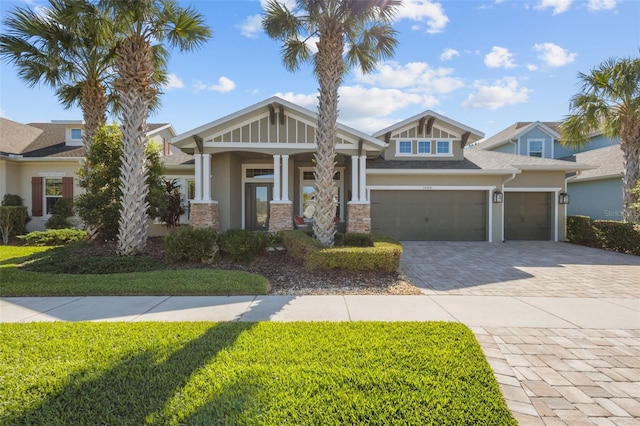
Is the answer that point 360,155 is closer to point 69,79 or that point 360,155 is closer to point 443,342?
point 443,342

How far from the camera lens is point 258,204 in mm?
15141

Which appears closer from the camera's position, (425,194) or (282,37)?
(282,37)

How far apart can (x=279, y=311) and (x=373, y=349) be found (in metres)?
2.01

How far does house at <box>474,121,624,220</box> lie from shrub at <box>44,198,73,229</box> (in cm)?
2299

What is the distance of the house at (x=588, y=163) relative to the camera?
15.5 meters

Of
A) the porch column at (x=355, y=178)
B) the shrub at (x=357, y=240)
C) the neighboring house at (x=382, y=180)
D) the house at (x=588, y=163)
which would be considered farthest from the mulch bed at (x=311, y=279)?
the house at (x=588, y=163)

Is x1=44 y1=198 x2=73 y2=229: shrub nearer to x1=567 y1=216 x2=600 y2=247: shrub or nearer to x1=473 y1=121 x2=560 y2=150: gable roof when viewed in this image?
x1=567 y1=216 x2=600 y2=247: shrub

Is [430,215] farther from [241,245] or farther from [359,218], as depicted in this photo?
[241,245]

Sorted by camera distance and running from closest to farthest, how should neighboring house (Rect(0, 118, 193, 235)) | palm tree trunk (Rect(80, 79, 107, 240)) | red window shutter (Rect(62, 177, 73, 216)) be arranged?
palm tree trunk (Rect(80, 79, 107, 240)) → neighboring house (Rect(0, 118, 193, 235)) → red window shutter (Rect(62, 177, 73, 216))

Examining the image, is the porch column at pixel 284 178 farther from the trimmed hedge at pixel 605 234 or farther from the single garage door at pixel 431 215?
the trimmed hedge at pixel 605 234

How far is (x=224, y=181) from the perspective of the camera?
1343cm

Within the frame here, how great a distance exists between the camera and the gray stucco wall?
15.3 m

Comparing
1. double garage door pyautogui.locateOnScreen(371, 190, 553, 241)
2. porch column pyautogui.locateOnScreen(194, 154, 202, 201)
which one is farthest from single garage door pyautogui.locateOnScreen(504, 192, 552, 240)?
porch column pyautogui.locateOnScreen(194, 154, 202, 201)

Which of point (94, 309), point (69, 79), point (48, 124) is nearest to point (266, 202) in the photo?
point (69, 79)
